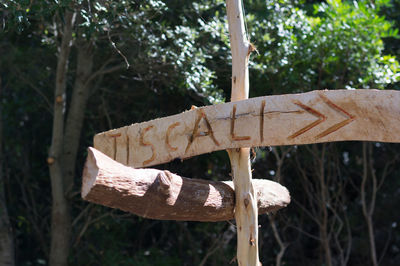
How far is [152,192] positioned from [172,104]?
10.6ft

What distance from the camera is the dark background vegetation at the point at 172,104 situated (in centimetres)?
461

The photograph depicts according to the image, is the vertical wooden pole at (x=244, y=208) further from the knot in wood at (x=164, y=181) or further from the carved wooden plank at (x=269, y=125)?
the knot in wood at (x=164, y=181)

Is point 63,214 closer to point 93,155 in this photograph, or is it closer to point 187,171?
point 187,171

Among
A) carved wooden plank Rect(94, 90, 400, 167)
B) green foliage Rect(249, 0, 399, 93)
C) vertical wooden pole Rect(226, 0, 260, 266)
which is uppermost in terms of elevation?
green foliage Rect(249, 0, 399, 93)

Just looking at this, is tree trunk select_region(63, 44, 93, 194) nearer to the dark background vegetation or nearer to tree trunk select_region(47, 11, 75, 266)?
the dark background vegetation

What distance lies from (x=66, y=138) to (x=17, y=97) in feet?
3.91

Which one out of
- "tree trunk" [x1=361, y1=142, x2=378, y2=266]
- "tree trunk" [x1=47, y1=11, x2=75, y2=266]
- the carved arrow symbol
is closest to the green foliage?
"tree trunk" [x1=361, y1=142, x2=378, y2=266]

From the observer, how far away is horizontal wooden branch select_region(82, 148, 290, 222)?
2076mm

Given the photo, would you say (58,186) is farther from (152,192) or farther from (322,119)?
(322,119)

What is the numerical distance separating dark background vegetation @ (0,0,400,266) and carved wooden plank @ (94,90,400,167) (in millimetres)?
1252

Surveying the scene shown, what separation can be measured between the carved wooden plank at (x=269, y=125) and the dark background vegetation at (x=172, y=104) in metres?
1.25

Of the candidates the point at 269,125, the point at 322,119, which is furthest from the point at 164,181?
the point at 322,119

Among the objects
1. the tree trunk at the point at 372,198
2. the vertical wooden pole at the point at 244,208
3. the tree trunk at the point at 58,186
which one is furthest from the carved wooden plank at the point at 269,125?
the tree trunk at the point at 372,198

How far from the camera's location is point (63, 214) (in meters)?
5.21
